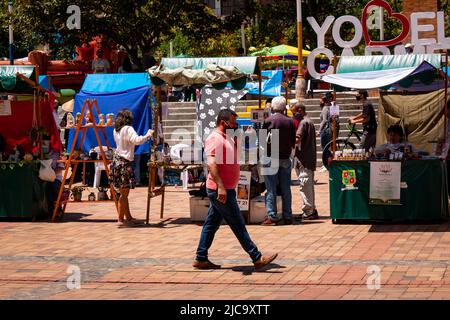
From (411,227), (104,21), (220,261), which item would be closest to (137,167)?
(411,227)

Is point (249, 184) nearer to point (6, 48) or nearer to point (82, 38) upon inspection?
point (82, 38)

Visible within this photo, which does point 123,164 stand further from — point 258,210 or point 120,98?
point 120,98

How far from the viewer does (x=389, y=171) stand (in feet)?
46.4

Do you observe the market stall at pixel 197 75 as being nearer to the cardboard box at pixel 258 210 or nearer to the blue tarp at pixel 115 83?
the cardboard box at pixel 258 210

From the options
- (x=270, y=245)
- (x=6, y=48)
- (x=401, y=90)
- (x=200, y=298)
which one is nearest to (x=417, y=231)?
(x=270, y=245)

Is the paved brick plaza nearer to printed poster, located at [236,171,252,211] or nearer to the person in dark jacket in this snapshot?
the person in dark jacket

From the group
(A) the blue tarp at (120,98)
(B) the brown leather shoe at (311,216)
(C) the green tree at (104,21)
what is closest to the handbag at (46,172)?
(B) the brown leather shoe at (311,216)

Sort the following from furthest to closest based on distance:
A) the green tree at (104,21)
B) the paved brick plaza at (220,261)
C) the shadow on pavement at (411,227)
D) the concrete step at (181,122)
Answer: the green tree at (104,21) → the concrete step at (181,122) → the shadow on pavement at (411,227) → the paved brick plaza at (220,261)

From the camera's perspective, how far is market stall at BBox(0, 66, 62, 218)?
51.1 ft

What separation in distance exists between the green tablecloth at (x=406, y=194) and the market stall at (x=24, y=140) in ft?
15.2

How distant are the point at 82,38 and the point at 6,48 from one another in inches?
894

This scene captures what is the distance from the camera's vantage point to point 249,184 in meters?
14.9

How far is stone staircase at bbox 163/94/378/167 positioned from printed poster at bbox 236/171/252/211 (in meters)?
10.5

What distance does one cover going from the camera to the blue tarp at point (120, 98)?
72.2 feet
